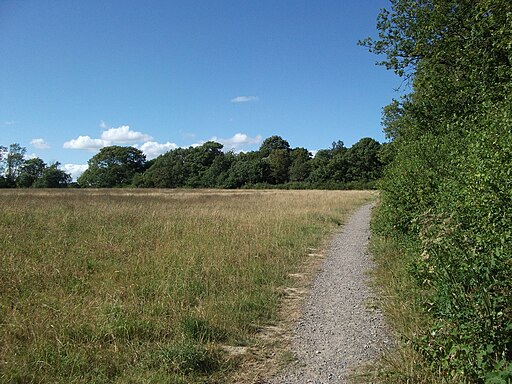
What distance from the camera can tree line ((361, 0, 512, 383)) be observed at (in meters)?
3.18

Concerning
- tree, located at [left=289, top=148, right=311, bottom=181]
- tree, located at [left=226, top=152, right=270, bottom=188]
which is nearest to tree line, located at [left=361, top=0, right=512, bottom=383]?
tree, located at [left=226, top=152, right=270, bottom=188]

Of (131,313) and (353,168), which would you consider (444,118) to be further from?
(353,168)

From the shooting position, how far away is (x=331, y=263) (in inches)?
365

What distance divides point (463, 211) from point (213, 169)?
94.9 meters

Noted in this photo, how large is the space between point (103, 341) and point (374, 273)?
5.53m

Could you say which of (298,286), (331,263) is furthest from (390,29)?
(298,286)

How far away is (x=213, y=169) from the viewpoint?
98.4 m

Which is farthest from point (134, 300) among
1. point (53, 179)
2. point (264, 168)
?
point (53, 179)

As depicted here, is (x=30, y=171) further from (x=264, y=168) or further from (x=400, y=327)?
(x=400, y=327)

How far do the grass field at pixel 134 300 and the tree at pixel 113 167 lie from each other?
94.4 m

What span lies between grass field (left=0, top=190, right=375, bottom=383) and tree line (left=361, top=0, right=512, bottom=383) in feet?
7.32

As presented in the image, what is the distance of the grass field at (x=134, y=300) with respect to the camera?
3.97 m

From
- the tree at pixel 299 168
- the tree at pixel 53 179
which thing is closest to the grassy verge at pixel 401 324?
the tree at pixel 299 168

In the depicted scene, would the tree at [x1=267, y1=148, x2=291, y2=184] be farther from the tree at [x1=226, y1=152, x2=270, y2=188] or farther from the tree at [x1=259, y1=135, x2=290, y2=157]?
the tree at [x1=259, y1=135, x2=290, y2=157]
